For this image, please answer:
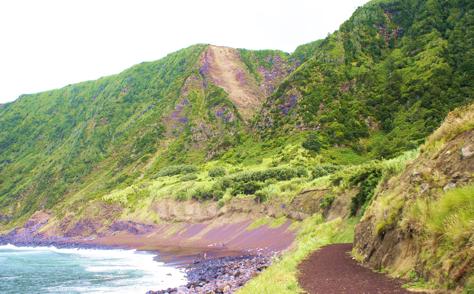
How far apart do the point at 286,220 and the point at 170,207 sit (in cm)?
3962

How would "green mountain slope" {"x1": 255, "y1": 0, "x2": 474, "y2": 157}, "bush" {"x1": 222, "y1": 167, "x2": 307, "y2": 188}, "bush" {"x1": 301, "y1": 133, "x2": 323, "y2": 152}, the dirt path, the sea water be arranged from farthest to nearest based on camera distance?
1. "bush" {"x1": 301, "y1": 133, "x2": 323, "y2": 152}
2. "green mountain slope" {"x1": 255, "y1": 0, "x2": 474, "y2": 157}
3. "bush" {"x1": 222, "y1": 167, "x2": 307, "y2": 188}
4. the sea water
5. the dirt path

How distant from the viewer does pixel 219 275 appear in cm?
3775

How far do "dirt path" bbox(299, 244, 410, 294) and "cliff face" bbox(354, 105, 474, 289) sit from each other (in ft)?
2.58

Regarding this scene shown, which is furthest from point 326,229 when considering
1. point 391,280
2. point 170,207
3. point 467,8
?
point 467,8

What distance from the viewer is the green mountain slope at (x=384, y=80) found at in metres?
99.8

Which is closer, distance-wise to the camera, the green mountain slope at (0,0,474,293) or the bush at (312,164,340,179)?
the green mountain slope at (0,0,474,293)

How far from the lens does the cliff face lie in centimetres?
1298

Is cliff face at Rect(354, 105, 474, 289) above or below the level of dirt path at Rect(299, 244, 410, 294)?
above

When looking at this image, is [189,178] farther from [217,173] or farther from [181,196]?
[181,196]

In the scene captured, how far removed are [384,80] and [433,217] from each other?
359 feet

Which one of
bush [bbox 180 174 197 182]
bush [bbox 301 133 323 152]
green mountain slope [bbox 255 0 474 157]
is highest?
green mountain slope [bbox 255 0 474 157]

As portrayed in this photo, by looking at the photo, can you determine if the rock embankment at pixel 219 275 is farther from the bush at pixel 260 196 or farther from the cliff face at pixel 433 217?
the bush at pixel 260 196

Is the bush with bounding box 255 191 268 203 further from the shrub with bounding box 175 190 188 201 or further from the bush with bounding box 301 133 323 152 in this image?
the bush with bounding box 301 133 323 152

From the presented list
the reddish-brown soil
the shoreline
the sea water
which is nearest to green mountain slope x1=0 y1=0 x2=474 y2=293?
the reddish-brown soil
